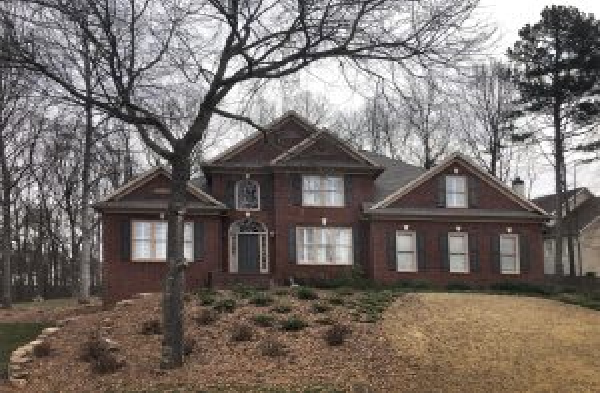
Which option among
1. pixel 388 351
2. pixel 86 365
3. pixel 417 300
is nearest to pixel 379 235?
pixel 417 300

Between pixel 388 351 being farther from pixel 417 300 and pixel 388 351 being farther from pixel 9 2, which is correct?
Answer: pixel 9 2

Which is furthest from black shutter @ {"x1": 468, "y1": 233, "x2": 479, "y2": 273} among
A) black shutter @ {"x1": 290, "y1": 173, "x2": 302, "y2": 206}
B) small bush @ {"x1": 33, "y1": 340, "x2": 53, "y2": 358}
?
small bush @ {"x1": 33, "y1": 340, "x2": 53, "y2": 358}

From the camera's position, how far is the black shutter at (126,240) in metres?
30.2

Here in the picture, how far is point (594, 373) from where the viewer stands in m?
17.5

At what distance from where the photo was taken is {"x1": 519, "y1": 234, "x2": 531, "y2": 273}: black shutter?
107 ft

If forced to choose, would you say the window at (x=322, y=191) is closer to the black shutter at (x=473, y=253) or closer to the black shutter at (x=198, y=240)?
the black shutter at (x=198, y=240)

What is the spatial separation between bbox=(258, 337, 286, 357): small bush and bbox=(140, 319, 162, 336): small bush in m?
3.21

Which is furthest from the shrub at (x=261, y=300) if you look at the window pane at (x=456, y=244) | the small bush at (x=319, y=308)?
the window pane at (x=456, y=244)

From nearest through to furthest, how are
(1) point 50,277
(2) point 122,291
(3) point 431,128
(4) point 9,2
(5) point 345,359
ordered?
(4) point 9,2 < (5) point 345,359 < (2) point 122,291 < (3) point 431,128 < (1) point 50,277

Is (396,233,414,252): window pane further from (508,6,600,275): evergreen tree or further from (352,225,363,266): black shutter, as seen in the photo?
(508,6,600,275): evergreen tree

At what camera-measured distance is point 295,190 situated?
3212 centimetres

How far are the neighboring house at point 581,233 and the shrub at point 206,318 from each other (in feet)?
108

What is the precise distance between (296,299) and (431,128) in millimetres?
29712

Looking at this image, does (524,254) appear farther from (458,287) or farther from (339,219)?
(339,219)
